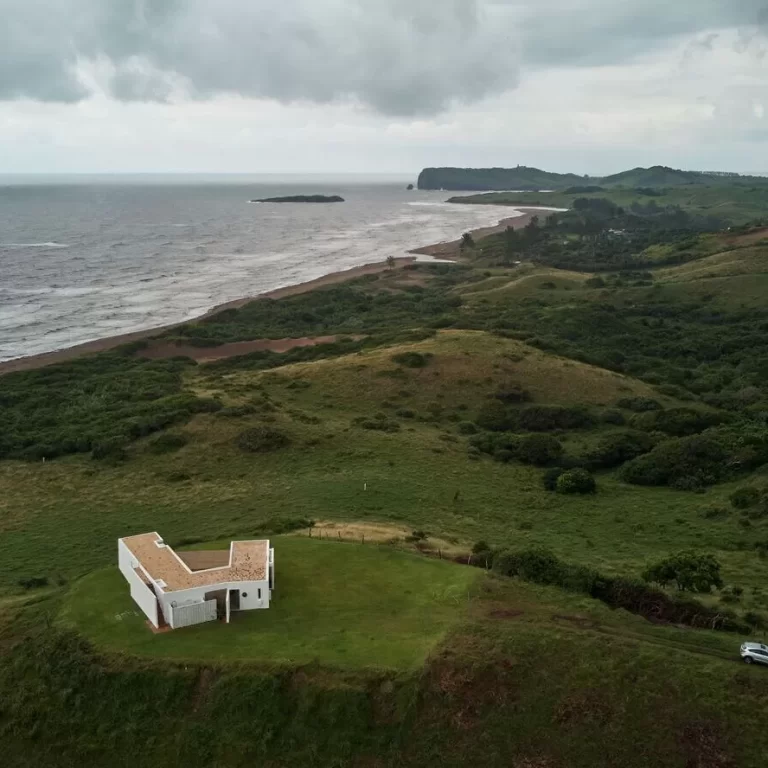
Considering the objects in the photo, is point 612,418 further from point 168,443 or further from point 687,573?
point 168,443

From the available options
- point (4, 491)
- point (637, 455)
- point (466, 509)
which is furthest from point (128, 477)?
point (637, 455)

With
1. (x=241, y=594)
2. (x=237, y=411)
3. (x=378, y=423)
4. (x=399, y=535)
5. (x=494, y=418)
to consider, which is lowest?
(x=494, y=418)

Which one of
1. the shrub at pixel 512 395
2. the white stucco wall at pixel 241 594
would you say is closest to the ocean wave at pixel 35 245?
the shrub at pixel 512 395

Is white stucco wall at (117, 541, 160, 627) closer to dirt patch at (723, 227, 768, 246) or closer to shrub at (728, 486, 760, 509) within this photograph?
shrub at (728, 486, 760, 509)

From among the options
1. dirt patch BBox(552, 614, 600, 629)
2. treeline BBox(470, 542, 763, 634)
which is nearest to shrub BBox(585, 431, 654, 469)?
treeline BBox(470, 542, 763, 634)

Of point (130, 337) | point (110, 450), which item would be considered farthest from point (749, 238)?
point (110, 450)

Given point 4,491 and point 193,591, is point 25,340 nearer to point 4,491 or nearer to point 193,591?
point 4,491

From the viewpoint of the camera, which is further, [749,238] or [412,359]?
[749,238]
